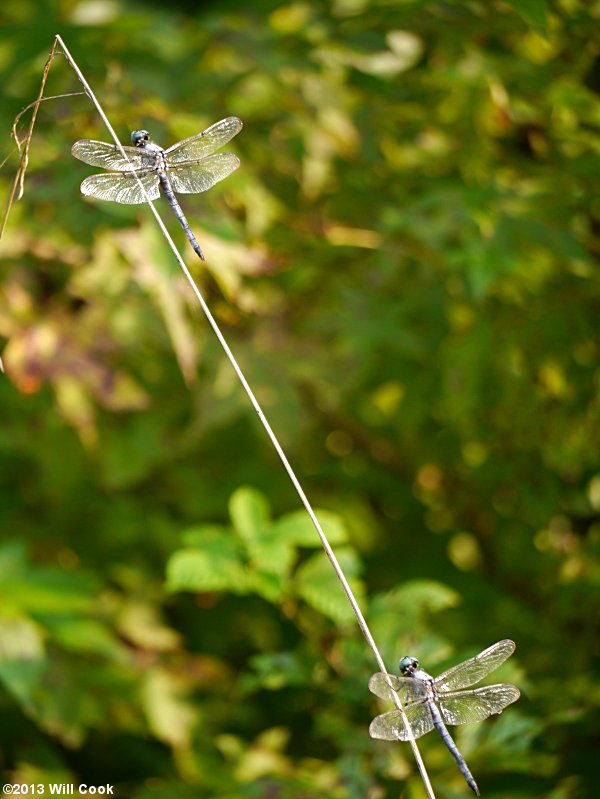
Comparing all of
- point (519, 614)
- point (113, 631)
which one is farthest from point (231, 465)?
point (519, 614)

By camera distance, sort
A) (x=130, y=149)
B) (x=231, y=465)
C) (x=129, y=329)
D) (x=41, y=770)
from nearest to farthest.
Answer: (x=130, y=149)
(x=129, y=329)
(x=41, y=770)
(x=231, y=465)

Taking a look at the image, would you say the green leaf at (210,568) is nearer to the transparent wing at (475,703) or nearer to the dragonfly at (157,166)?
the transparent wing at (475,703)

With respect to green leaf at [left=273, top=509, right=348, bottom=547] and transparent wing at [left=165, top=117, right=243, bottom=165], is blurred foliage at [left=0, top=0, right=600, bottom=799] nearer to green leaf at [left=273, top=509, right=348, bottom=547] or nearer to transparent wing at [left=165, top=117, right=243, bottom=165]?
green leaf at [left=273, top=509, right=348, bottom=547]

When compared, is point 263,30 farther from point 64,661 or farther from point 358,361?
point 64,661
